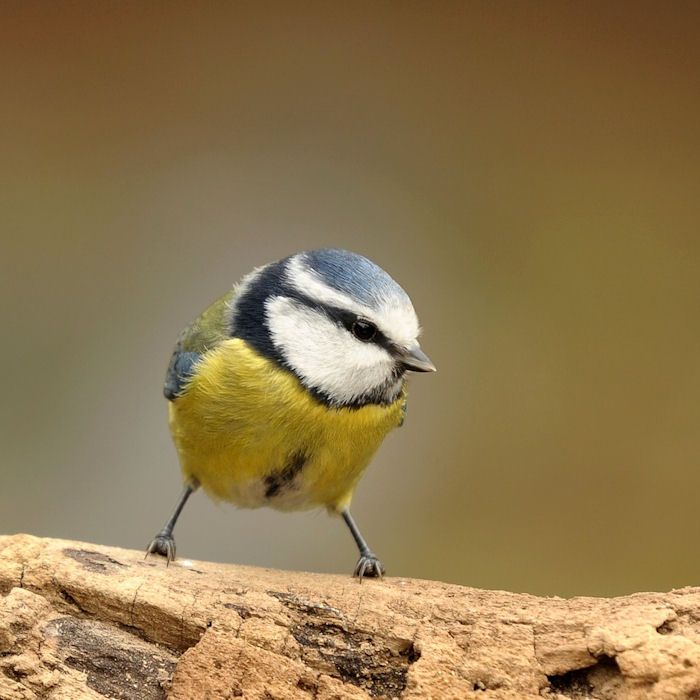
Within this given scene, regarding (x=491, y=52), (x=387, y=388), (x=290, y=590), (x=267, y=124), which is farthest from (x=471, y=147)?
(x=290, y=590)

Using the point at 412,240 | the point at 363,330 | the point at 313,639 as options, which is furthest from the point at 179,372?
the point at 412,240

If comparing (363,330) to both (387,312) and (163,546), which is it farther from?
(163,546)

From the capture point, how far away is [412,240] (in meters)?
2.82

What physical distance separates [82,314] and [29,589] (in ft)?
5.23

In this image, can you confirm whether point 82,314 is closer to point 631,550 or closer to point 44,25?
point 44,25

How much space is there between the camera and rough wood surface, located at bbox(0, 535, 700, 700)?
1.11 meters

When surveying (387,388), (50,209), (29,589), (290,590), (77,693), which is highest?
(50,209)

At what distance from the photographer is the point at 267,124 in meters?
2.80

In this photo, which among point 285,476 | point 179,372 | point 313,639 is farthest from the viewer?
point 179,372

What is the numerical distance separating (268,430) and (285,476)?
10 cm

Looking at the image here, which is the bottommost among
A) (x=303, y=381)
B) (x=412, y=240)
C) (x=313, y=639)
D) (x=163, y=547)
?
(x=313, y=639)

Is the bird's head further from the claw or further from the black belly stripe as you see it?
the claw

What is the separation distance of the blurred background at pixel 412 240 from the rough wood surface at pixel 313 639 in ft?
4.58

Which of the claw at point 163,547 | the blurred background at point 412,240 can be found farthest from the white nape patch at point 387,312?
the blurred background at point 412,240
